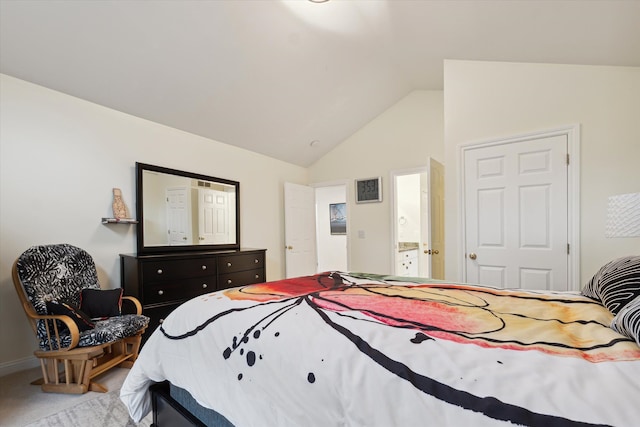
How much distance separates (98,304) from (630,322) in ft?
10.2

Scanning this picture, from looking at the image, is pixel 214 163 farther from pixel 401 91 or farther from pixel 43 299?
pixel 401 91

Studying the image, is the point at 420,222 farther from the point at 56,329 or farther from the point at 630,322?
the point at 56,329

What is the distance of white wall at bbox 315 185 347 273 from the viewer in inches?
260

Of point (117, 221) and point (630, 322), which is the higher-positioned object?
point (117, 221)

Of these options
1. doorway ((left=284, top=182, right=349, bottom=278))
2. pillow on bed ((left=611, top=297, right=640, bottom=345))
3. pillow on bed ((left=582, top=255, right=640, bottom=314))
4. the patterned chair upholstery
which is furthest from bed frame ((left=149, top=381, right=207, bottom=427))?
doorway ((left=284, top=182, right=349, bottom=278))

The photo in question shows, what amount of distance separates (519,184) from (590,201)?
1.65 ft

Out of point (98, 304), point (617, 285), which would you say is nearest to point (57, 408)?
point (98, 304)

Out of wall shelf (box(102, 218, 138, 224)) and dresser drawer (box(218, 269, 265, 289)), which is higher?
wall shelf (box(102, 218, 138, 224))

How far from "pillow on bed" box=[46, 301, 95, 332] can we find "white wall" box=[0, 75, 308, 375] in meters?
0.67

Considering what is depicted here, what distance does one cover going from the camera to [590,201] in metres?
2.38

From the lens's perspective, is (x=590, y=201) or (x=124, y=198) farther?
(x=124, y=198)

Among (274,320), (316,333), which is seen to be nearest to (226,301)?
(274,320)

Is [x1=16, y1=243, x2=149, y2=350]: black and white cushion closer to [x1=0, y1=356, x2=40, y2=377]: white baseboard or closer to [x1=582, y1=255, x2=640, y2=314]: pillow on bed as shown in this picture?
[x1=0, y1=356, x2=40, y2=377]: white baseboard

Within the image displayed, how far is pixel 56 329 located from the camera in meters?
2.00
